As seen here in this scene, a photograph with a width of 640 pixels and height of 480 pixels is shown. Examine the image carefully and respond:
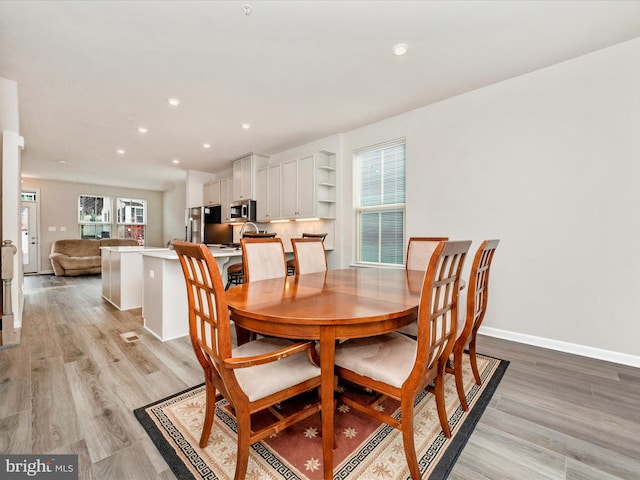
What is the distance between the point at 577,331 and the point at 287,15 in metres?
3.58

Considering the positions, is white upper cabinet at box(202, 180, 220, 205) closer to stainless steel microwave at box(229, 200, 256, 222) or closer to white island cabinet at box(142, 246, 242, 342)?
stainless steel microwave at box(229, 200, 256, 222)

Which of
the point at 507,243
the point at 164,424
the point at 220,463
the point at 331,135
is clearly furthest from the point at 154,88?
the point at 507,243

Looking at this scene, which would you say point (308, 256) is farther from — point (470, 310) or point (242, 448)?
point (242, 448)

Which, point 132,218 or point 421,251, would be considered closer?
point 421,251

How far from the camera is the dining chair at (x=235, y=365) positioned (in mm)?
1103

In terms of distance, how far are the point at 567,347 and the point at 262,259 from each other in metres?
2.88

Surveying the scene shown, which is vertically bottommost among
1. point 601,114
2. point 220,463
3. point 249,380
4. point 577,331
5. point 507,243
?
point 220,463

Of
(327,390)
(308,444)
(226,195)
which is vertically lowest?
(308,444)

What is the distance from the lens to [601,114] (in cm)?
248

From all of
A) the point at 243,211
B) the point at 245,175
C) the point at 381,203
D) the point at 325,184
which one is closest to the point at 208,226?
the point at 243,211

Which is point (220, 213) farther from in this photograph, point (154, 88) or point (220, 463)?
point (220, 463)

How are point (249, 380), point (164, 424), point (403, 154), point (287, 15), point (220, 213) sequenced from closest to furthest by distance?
point (249, 380)
point (164, 424)
point (287, 15)
point (403, 154)
point (220, 213)

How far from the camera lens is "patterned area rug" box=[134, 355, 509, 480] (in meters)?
1.30

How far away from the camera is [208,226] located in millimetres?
6691
